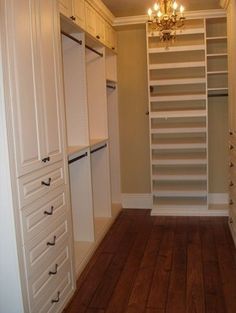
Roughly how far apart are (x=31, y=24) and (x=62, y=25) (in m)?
0.94

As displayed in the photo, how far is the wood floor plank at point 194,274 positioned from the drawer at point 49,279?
3.08 ft

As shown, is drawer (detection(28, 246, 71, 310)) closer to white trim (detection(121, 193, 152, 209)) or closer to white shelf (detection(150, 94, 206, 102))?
white trim (detection(121, 193, 152, 209))

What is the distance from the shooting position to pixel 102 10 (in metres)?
3.87

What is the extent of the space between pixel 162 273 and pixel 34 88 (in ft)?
6.33

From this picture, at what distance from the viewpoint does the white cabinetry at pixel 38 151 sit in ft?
6.24

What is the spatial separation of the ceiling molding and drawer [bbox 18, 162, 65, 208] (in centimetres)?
261

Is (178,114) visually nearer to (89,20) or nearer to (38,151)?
(89,20)

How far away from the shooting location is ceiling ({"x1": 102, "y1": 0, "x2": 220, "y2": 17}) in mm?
3978

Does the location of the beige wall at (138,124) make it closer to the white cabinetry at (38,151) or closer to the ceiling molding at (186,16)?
the ceiling molding at (186,16)

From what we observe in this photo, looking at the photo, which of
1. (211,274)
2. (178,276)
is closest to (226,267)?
(211,274)

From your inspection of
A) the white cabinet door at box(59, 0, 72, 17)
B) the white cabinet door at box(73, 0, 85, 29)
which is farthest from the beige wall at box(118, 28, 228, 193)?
the white cabinet door at box(59, 0, 72, 17)

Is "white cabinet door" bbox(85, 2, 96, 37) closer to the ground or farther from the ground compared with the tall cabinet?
farther from the ground

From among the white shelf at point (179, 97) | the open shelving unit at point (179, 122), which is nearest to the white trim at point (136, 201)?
the open shelving unit at point (179, 122)

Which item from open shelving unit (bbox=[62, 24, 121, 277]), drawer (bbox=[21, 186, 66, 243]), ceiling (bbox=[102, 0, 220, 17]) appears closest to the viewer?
drawer (bbox=[21, 186, 66, 243])
